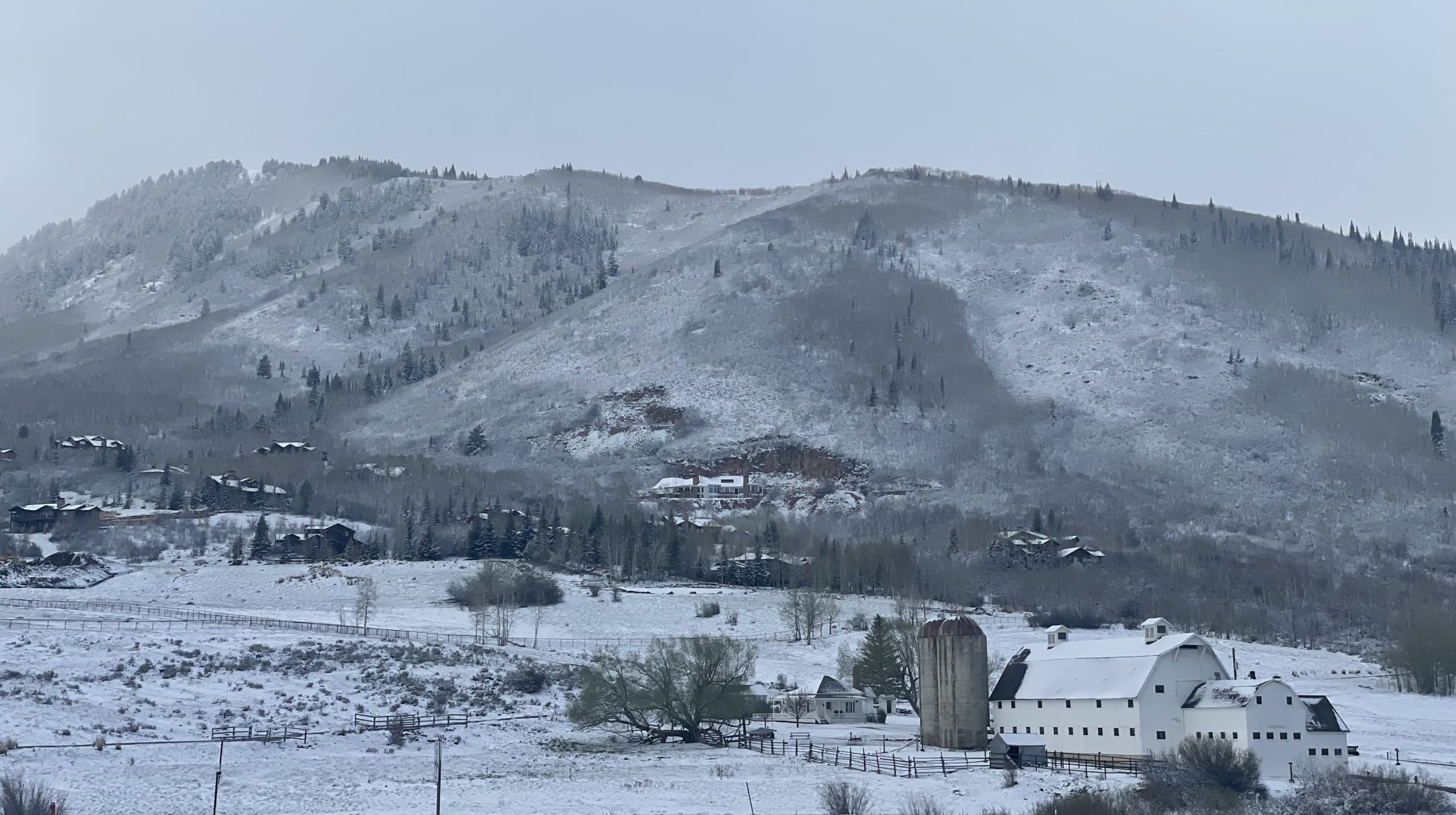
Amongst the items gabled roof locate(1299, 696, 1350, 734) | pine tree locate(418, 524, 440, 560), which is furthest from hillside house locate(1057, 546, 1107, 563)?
gabled roof locate(1299, 696, 1350, 734)

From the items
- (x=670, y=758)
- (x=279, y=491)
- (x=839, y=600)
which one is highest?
(x=279, y=491)

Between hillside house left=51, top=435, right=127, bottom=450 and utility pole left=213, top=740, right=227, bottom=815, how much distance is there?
453ft

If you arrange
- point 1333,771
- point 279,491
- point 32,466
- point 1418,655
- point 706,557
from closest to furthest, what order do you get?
point 1333,771 → point 1418,655 → point 706,557 → point 279,491 → point 32,466

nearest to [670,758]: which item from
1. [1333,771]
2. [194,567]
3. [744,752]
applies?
[744,752]

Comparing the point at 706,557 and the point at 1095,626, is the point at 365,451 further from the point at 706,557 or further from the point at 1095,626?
the point at 1095,626

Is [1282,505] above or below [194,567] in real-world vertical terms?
above

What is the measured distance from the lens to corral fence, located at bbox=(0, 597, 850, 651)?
81562mm

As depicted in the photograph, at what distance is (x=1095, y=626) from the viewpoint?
10762 cm

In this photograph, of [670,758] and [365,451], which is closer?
[670,758]

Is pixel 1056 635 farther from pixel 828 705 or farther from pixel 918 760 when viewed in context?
pixel 918 760

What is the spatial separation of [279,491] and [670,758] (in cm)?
10612

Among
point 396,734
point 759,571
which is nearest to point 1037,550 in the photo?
point 759,571

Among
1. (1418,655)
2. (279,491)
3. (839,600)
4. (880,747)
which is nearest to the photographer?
(880,747)

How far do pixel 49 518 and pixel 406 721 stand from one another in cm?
9244
